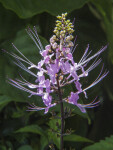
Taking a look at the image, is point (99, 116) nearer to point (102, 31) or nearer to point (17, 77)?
point (102, 31)

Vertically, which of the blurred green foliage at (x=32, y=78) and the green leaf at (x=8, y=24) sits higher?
the green leaf at (x=8, y=24)

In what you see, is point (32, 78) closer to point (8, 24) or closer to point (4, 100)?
point (4, 100)

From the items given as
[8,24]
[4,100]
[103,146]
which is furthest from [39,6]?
[103,146]

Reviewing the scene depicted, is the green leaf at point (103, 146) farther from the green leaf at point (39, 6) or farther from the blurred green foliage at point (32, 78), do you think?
the green leaf at point (39, 6)

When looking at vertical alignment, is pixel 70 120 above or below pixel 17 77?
below

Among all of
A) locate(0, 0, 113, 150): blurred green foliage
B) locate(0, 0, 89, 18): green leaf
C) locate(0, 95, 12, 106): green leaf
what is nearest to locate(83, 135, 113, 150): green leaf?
locate(0, 0, 113, 150): blurred green foliage

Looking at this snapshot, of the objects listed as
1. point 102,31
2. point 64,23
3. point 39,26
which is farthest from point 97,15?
point 64,23

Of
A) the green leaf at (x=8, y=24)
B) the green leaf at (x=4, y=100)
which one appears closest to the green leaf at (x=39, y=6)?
the green leaf at (x=8, y=24)
